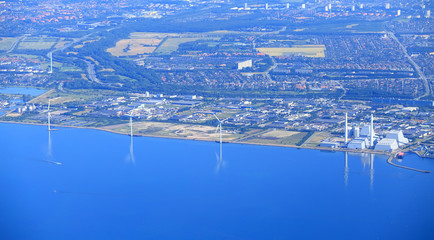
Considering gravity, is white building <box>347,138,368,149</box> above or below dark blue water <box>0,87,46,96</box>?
below

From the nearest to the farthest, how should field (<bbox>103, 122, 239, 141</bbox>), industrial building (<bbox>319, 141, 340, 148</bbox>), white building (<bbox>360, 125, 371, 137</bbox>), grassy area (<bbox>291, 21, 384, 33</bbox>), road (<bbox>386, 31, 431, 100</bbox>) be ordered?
industrial building (<bbox>319, 141, 340, 148</bbox>), white building (<bbox>360, 125, 371, 137</bbox>), field (<bbox>103, 122, 239, 141</bbox>), road (<bbox>386, 31, 431, 100</bbox>), grassy area (<bbox>291, 21, 384, 33</bbox>)

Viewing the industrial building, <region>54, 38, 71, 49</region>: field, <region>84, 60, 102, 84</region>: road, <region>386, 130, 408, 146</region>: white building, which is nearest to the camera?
the industrial building

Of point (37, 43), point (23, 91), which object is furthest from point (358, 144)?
point (37, 43)

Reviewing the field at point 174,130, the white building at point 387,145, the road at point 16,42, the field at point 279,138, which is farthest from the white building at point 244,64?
the white building at point 387,145

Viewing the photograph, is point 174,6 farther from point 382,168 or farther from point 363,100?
point 382,168

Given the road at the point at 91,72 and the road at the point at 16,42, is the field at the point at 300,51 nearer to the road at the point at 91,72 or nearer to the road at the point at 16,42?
the road at the point at 91,72

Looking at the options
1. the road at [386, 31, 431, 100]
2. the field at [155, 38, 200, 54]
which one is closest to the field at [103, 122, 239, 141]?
the road at [386, 31, 431, 100]

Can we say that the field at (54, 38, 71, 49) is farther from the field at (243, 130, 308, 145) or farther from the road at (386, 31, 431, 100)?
the field at (243, 130, 308, 145)
